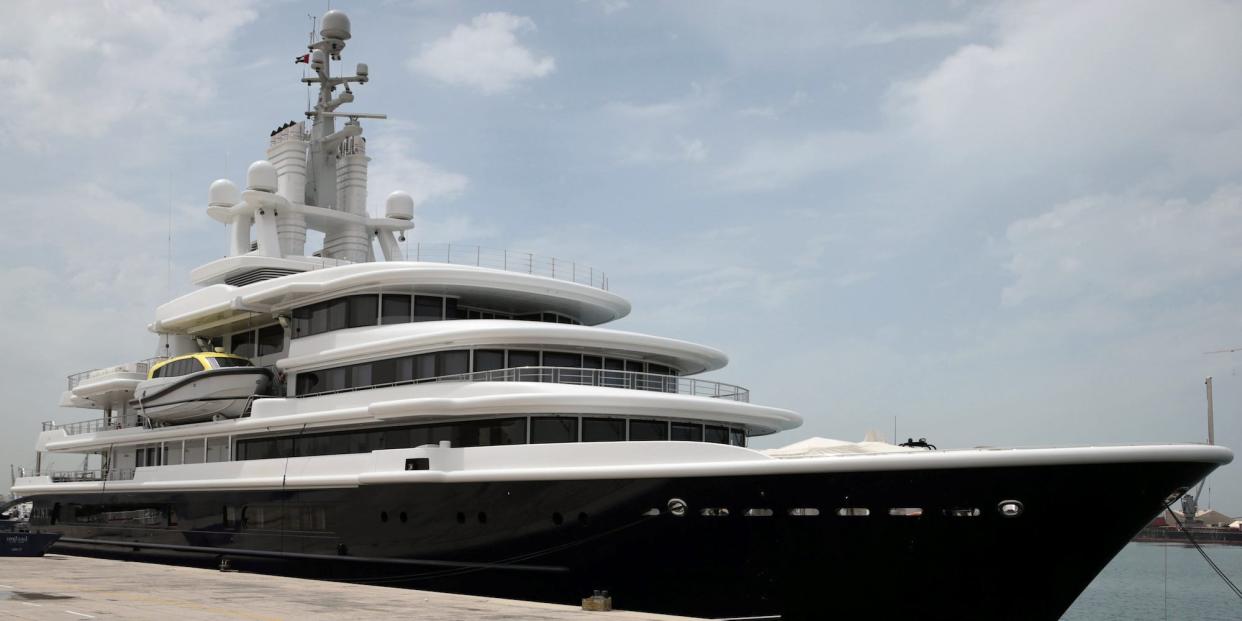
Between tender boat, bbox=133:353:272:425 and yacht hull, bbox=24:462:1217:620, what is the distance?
5.62 m

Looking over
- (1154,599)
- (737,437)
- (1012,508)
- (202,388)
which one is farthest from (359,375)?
(1154,599)

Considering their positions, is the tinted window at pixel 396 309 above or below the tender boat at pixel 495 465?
above

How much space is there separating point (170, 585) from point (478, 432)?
606 centimetres

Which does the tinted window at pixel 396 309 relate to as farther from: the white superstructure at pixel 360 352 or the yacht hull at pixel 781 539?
the yacht hull at pixel 781 539

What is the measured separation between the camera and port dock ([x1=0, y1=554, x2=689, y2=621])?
15125 mm

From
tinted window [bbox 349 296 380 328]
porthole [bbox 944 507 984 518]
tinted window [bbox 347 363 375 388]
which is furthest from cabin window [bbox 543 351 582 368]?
porthole [bbox 944 507 984 518]

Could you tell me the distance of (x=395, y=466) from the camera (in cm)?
2070

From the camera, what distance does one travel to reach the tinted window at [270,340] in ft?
88.9

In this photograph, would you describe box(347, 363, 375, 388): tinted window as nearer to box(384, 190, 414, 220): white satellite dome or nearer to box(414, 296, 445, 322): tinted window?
box(414, 296, 445, 322): tinted window

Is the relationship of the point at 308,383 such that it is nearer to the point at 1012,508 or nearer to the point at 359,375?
the point at 359,375

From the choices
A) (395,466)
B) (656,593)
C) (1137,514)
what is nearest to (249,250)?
(395,466)

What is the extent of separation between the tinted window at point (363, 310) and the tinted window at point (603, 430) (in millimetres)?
6155

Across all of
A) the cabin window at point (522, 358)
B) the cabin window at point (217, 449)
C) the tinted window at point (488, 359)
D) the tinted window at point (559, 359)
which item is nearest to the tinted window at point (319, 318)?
the cabin window at point (217, 449)

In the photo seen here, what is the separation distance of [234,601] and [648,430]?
7707mm
